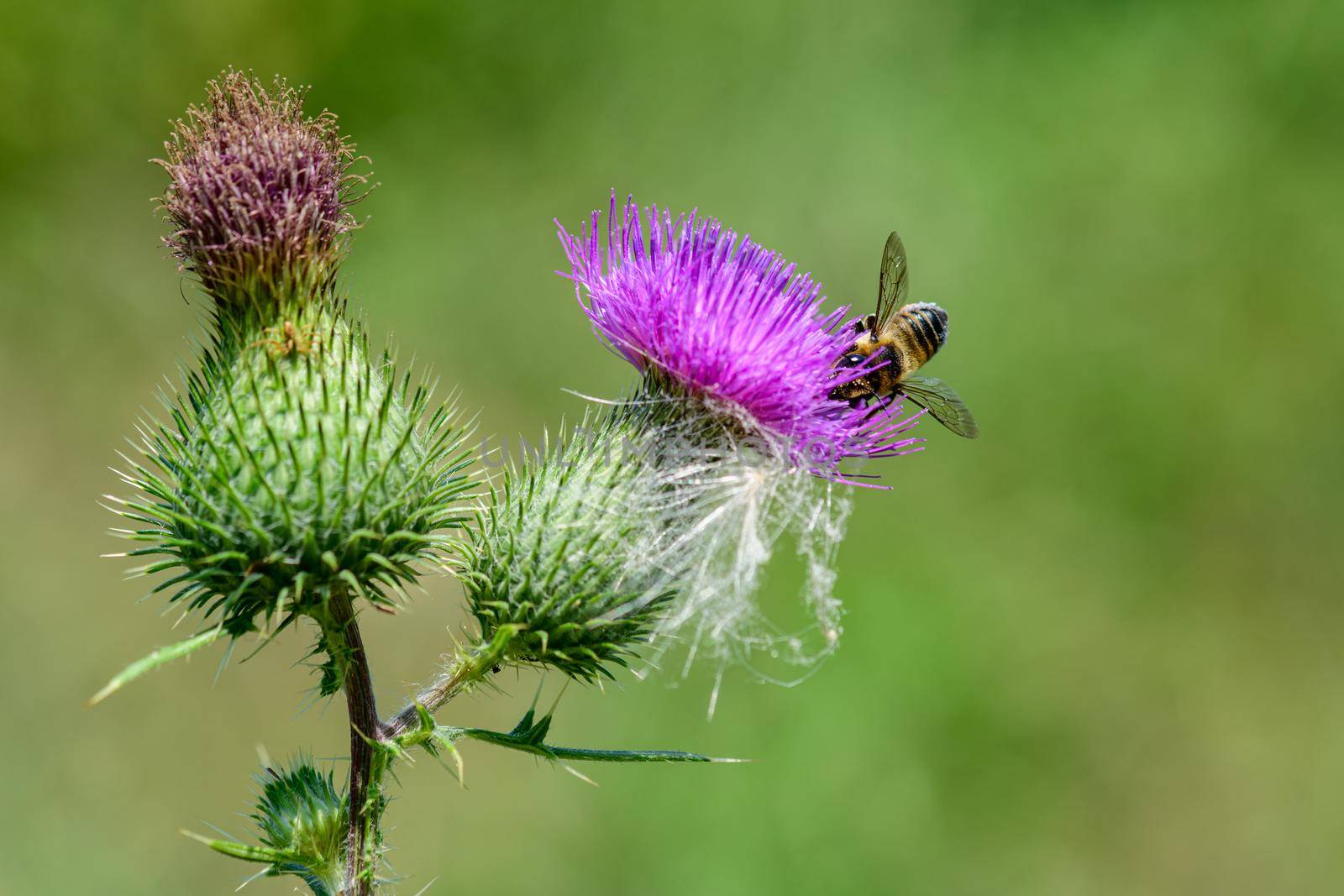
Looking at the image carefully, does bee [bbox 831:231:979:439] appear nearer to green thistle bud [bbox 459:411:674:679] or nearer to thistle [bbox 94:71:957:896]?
thistle [bbox 94:71:957:896]

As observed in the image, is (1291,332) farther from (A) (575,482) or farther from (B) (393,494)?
(B) (393,494)

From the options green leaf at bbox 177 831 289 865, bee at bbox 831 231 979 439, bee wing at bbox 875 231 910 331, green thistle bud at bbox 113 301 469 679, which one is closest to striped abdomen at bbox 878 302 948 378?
bee at bbox 831 231 979 439

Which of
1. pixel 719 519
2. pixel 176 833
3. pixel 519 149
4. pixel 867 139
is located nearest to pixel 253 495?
pixel 719 519

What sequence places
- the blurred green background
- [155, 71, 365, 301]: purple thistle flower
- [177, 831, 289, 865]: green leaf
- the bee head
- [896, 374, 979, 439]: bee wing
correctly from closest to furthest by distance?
[177, 831, 289, 865]: green leaf, [155, 71, 365, 301]: purple thistle flower, the bee head, [896, 374, 979, 439]: bee wing, the blurred green background

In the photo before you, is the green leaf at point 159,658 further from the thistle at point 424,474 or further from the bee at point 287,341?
the bee at point 287,341

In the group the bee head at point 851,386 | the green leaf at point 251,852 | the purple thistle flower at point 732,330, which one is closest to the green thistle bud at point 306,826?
the green leaf at point 251,852
